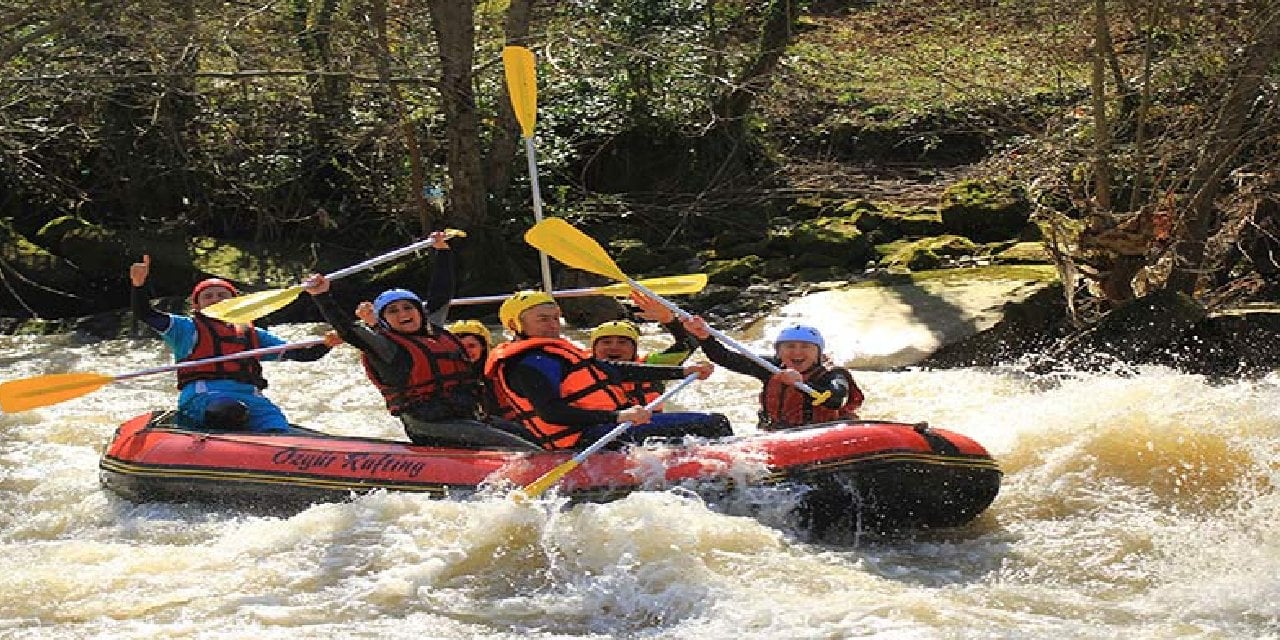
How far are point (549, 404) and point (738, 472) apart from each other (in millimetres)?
921

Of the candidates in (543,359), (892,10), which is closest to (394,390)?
(543,359)

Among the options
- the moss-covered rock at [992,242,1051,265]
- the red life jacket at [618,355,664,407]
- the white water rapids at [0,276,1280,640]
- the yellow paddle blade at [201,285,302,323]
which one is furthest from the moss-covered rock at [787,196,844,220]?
the yellow paddle blade at [201,285,302,323]

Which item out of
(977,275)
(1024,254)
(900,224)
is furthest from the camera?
(900,224)

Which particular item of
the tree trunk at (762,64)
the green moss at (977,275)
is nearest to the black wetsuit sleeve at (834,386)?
the green moss at (977,275)

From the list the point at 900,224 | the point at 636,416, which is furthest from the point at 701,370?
the point at 900,224

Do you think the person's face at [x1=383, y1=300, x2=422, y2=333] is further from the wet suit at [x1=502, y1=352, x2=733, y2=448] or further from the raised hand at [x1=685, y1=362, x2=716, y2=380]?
the raised hand at [x1=685, y1=362, x2=716, y2=380]

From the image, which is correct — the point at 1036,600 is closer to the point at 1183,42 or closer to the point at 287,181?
the point at 1183,42

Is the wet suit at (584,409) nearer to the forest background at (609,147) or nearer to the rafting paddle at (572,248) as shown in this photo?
the rafting paddle at (572,248)

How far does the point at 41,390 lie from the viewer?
7645mm

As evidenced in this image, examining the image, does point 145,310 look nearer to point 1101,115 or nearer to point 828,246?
point 1101,115

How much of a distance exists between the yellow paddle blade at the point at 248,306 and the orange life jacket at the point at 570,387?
128 centimetres

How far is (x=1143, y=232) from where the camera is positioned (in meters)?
9.33

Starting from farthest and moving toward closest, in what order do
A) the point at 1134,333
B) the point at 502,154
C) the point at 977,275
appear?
the point at 502,154, the point at 977,275, the point at 1134,333

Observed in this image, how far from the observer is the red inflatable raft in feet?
20.5
